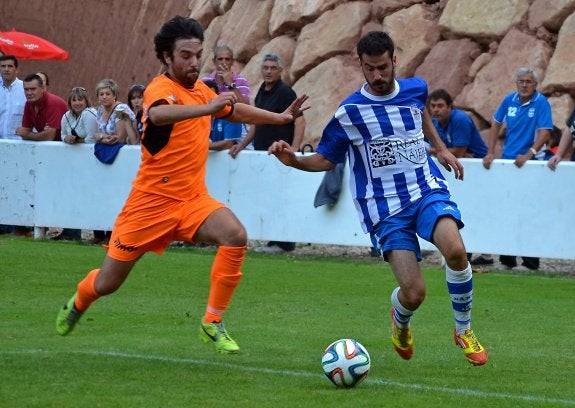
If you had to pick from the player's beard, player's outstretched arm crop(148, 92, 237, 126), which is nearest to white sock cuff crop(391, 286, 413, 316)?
the player's beard

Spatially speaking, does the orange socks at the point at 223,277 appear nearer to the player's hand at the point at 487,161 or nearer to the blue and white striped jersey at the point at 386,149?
the blue and white striped jersey at the point at 386,149

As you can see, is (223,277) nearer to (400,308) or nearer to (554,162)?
(400,308)

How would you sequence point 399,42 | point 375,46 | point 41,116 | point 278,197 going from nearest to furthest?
point 375,46 < point 278,197 < point 41,116 < point 399,42

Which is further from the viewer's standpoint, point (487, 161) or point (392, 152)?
point (487, 161)

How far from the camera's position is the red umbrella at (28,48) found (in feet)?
83.6

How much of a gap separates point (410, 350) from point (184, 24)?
2540 millimetres

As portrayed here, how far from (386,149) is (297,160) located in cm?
58

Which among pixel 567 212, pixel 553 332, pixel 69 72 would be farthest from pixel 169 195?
pixel 69 72

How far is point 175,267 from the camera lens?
1389 cm

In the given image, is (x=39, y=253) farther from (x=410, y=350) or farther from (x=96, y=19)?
(x=96, y=19)

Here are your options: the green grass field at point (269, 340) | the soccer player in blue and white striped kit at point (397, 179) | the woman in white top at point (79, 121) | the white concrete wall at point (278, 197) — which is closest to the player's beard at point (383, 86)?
the soccer player in blue and white striped kit at point (397, 179)

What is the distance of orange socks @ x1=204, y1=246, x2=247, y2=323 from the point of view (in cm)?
812

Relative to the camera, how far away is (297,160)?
820 cm

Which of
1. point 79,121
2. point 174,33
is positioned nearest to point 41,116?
point 79,121
